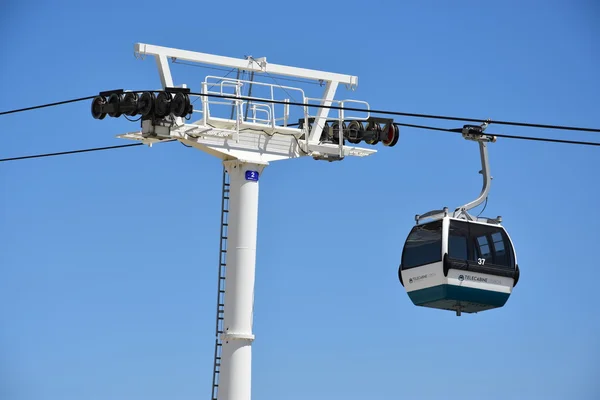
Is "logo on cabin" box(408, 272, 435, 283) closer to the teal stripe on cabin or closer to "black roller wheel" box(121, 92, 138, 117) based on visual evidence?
the teal stripe on cabin

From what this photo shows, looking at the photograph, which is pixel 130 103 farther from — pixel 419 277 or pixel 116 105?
pixel 419 277

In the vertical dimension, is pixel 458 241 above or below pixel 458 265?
above

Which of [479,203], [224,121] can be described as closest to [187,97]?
[224,121]

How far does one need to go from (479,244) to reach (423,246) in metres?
1.37

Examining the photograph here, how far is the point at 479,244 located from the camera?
1516 inches

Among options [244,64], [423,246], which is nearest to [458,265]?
[423,246]

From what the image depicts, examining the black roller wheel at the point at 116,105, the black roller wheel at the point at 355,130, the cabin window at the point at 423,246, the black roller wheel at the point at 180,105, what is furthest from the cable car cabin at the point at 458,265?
the black roller wheel at the point at 116,105

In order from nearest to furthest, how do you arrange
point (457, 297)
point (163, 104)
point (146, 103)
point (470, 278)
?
point (163, 104) → point (146, 103) → point (457, 297) → point (470, 278)

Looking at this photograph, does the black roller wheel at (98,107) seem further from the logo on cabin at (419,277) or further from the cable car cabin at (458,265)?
the logo on cabin at (419,277)

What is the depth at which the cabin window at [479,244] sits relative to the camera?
38.2 m

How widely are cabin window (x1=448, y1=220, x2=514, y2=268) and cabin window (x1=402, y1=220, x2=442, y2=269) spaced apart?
0.34 metres

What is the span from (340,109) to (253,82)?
2300 millimetres

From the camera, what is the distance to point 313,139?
4053cm

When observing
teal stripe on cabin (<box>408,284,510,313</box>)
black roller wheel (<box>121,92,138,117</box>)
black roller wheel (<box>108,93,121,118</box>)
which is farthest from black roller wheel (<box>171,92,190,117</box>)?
teal stripe on cabin (<box>408,284,510,313</box>)
